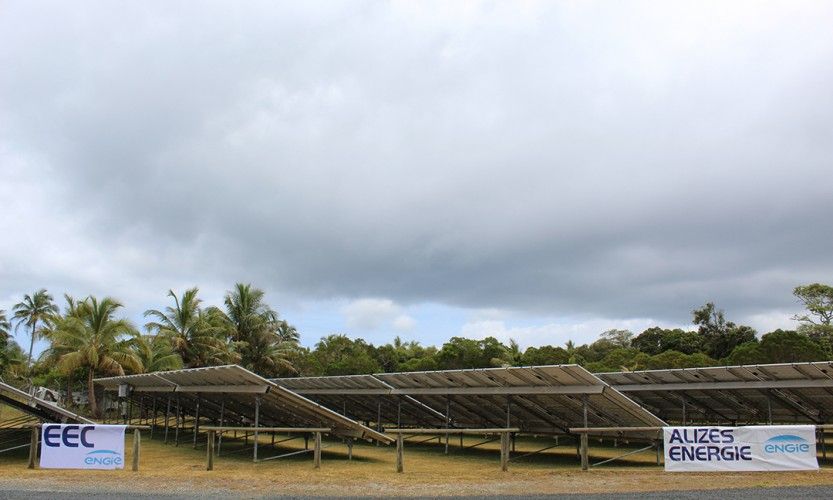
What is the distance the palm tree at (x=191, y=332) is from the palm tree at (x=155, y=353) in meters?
0.79

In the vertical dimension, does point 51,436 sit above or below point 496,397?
below

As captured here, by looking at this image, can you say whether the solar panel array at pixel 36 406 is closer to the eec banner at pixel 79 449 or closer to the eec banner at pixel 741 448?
the eec banner at pixel 79 449

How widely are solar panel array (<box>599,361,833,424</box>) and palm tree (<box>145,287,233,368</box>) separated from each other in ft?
87.0

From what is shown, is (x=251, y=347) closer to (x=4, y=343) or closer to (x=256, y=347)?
(x=256, y=347)

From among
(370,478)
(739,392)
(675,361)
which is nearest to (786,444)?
(739,392)

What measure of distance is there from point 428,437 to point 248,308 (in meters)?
21.0

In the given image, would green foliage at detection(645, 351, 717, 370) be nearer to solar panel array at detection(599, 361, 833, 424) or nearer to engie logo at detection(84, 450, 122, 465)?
solar panel array at detection(599, 361, 833, 424)

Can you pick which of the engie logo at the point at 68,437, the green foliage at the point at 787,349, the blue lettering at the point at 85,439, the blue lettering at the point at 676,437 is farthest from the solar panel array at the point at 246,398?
the green foliage at the point at 787,349

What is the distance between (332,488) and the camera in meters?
13.3

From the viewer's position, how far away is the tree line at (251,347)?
37250 mm

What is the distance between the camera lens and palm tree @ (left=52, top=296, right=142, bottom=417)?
35.8 m

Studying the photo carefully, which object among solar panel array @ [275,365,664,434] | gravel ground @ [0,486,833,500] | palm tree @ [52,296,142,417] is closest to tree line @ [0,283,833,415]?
palm tree @ [52,296,142,417]

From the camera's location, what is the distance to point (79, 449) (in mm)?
15203

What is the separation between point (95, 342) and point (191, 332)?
260 inches
